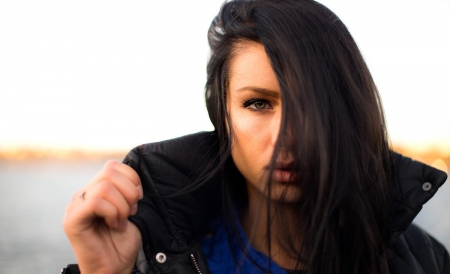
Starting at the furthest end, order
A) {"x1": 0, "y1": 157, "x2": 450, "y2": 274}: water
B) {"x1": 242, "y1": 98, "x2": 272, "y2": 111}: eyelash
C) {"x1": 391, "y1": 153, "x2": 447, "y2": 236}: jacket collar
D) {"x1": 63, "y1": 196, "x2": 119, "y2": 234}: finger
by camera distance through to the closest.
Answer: {"x1": 0, "y1": 157, "x2": 450, "y2": 274}: water
{"x1": 391, "y1": 153, "x2": 447, "y2": 236}: jacket collar
{"x1": 242, "y1": 98, "x2": 272, "y2": 111}: eyelash
{"x1": 63, "y1": 196, "x2": 119, "y2": 234}: finger

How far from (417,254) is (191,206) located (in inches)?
43.6

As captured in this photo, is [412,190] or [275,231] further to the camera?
[275,231]

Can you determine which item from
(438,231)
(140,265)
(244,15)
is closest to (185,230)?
(140,265)

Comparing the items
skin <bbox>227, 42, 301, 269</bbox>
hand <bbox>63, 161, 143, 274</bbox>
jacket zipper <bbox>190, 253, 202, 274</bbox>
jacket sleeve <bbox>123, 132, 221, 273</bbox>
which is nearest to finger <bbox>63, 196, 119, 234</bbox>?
hand <bbox>63, 161, 143, 274</bbox>

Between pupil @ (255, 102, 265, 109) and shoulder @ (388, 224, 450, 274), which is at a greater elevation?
pupil @ (255, 102, 265, 109)

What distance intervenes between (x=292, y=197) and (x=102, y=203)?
807 mm

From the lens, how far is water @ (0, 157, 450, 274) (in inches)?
164

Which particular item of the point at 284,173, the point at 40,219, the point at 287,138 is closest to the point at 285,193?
the point at 284,173

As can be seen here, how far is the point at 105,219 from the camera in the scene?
53.4 inches

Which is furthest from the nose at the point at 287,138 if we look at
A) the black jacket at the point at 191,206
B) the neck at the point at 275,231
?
the black jacket at the point at 191,206

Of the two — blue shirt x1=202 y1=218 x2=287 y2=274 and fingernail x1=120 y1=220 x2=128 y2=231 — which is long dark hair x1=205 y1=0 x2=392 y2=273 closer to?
blue shirt x1=202 y1=218 x2=287 y2=274

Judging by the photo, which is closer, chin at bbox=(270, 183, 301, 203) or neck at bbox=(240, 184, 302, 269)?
chin at bbox=(270, 183, 301, 203)

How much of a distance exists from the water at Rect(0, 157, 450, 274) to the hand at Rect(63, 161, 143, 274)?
2.71 m

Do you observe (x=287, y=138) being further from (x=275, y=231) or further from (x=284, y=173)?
(x=275, y=231)
